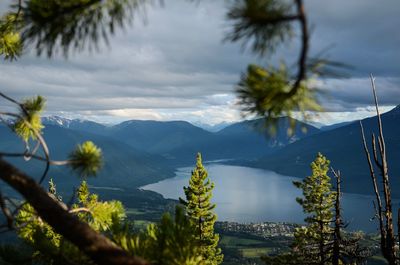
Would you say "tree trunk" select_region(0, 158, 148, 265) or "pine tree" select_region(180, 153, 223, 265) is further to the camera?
"pine tree" select_region(180, 153, 223, 265)

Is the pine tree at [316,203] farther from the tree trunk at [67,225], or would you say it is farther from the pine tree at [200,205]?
the tree trunk at [67,225]

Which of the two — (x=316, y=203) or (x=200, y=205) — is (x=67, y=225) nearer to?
(x=316, y=203)

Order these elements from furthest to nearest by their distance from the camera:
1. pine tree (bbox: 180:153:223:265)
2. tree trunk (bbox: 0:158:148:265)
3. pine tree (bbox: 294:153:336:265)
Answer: pine tree (bbox: 180:153:223:265)
pine tree (bbox: 294:153:336:265)
tree trunk (bbox: 0:158:148:265)

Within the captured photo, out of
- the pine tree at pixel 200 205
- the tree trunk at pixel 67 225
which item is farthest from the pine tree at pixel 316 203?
the tree trunk at pixel 67 225

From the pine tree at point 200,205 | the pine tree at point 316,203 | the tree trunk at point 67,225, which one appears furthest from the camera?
the pine tree at point 200,205

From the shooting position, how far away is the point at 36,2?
141 inches

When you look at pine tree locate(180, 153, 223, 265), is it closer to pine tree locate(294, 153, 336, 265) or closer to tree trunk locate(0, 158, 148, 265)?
pine tree locate(294, 153, 336, 265)

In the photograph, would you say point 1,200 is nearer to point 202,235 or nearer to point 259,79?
point 259,79

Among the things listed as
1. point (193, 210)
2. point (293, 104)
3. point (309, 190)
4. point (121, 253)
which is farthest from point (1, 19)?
point (193, 210)

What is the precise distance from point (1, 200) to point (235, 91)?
2658mm

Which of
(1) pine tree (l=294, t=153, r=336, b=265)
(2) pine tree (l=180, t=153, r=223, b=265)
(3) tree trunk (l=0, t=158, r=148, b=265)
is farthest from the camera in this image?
(2) pine tree (l=180, t=153, r=223, b=265)

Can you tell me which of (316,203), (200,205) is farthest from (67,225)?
(200,205)

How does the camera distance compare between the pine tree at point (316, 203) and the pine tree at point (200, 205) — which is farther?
the pine tree at point (200, 205)

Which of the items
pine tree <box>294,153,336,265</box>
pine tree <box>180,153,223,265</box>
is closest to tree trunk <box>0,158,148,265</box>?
pine tree <box>294,153,336,265</box>
